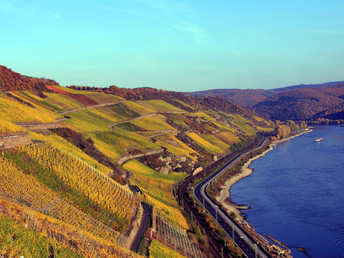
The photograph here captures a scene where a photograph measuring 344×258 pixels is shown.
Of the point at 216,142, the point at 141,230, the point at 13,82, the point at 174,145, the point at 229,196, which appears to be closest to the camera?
the point at 141,230

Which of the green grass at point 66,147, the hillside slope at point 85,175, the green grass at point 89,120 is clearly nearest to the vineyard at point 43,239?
the hillside slope at point 85,175

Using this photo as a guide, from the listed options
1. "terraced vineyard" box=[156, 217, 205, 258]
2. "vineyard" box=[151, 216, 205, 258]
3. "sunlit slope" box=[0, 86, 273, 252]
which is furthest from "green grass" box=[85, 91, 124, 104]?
"terraced vineyard" box=[156, 217, 205, 258]

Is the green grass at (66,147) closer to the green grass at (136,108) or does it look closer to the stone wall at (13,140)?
the stone wall at (13,140)

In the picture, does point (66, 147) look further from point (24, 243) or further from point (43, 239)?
point (24, 243)

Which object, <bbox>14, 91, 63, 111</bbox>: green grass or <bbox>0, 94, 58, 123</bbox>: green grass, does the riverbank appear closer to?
<bbox>0, 94, 58, 123</bbox>: green grass

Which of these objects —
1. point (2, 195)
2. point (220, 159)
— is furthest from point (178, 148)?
point (2, 195)

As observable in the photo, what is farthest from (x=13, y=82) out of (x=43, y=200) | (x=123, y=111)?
(x=43, y=200)
